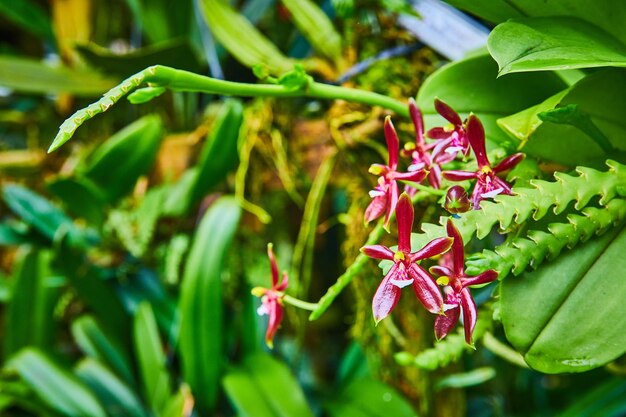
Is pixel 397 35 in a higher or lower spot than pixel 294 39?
higher

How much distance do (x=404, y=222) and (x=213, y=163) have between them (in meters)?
0.60

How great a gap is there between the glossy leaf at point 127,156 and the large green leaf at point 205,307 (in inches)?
8.0

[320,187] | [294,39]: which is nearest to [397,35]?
[320,187]

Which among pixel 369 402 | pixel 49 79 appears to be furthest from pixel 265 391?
pixel 49 79

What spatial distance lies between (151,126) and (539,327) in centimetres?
76

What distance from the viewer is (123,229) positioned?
106 centimetres

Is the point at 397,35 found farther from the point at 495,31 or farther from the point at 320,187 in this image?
the point at 495,31

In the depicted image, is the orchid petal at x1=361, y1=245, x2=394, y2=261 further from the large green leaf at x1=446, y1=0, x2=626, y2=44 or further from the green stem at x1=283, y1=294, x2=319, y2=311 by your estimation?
the large green leaf at x1=446, y1=0, x2=626, y2=44

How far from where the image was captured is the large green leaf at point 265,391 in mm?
802

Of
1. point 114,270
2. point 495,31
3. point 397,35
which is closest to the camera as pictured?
point 495,31

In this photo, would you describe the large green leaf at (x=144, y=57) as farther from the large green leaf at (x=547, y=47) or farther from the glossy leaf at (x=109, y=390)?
the large green leaf at (x=547, y=47)

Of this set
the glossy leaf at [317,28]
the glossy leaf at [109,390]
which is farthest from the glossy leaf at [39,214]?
the glossy leaf at [317,28]

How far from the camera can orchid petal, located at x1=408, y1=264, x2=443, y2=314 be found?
38cm

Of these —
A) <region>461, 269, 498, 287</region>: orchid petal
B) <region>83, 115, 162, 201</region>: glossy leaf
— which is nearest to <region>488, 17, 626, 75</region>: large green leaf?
<region>461, 269, 498, 287</region>: orchid petal
